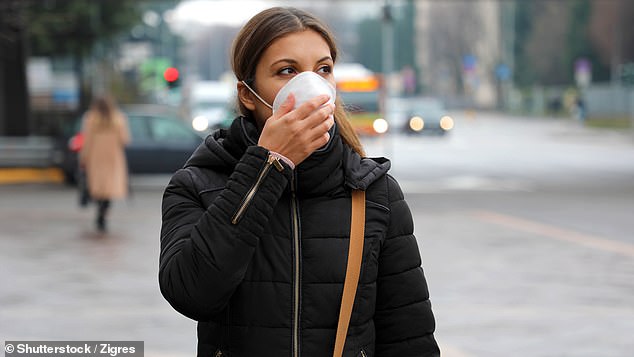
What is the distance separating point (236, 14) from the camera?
69750mm

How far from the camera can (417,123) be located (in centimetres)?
5359

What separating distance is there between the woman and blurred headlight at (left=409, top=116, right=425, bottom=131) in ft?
166

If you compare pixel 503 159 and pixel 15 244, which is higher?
pixel 15 244

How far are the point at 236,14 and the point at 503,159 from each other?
127 feet

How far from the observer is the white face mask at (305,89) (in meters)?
2.44

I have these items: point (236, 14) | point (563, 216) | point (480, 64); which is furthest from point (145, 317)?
point (480, 64)

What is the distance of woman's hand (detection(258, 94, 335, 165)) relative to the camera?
95.7 inches

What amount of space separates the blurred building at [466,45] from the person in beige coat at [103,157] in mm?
85908

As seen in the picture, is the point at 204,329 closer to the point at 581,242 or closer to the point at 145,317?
the point at 145,317

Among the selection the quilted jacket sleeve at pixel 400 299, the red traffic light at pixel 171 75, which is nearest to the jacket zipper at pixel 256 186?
the quilted jacket sleeve at pixel 400 299

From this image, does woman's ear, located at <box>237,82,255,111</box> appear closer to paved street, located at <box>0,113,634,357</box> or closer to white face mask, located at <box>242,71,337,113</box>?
white face mask, located at <box>242,71,337,113</box>

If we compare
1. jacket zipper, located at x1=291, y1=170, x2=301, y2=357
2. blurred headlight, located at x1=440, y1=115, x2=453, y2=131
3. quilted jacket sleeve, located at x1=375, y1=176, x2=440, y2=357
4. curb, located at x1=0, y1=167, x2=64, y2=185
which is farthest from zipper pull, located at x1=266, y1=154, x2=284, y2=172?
blurred headlight, located at x1=440, y1=115, x2=453, y2=131

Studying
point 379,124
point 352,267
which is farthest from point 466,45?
point 352,267

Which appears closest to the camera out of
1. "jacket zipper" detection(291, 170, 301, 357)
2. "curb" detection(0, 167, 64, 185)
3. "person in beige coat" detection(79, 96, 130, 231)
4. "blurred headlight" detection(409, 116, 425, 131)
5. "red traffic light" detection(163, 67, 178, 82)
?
"jacket zipper" detection(291, 170, 301, 357)
